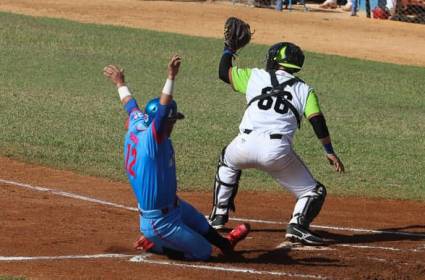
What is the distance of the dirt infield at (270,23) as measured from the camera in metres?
26.6

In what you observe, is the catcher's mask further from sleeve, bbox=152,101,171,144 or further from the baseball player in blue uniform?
sleeve, bbox=152,101,171,144

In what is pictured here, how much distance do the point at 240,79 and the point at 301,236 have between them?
155 centimetres

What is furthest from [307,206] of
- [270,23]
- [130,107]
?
[270,23]

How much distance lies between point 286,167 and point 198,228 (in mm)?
1083

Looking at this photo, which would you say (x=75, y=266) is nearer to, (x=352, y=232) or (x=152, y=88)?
(x=352, y=232)

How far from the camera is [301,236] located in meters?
9.43

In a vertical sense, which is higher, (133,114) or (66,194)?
(133,114)

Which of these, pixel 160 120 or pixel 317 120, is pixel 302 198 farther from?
pixel 160 120

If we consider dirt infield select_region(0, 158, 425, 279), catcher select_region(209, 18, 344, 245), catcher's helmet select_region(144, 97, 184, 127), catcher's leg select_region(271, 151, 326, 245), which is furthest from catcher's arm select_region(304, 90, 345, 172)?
catcher's helmet select_region(144, 97, 184, 127)

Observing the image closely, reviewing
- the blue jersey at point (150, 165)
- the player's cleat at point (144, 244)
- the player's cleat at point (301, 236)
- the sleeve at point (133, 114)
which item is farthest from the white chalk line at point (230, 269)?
the sleeve at point (133, 114)

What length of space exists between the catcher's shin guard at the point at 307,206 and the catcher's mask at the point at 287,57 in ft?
3.75

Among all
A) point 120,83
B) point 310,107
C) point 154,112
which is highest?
point 120,83

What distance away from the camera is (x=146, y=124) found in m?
8.30

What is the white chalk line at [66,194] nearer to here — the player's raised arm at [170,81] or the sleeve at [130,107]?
the sleeve at [130,107]
